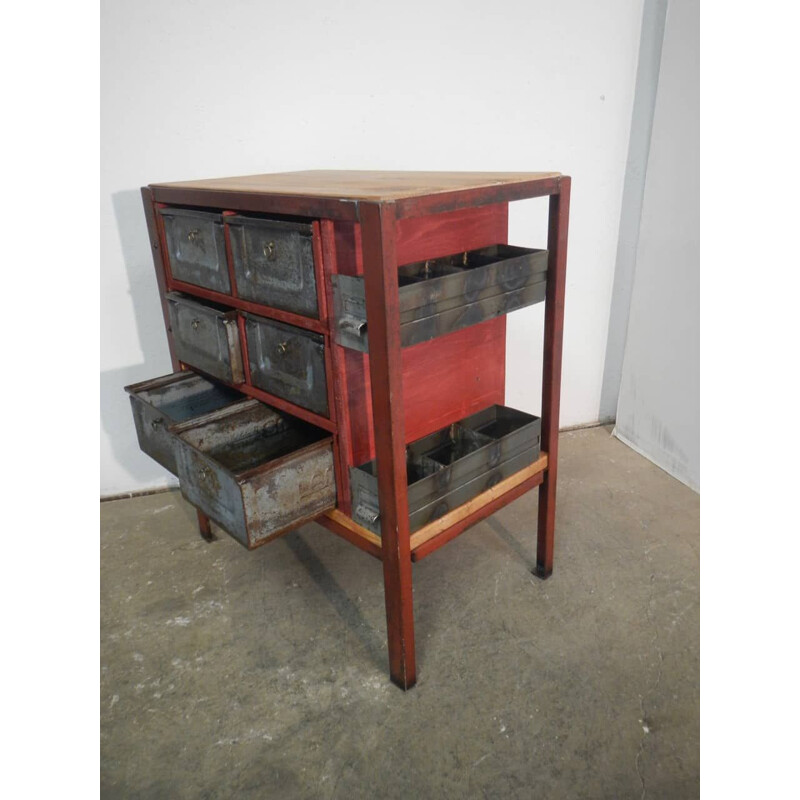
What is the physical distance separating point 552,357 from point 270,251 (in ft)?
2.86

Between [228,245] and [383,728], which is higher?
[228,245]

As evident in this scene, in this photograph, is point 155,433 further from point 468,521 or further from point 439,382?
point 468,521

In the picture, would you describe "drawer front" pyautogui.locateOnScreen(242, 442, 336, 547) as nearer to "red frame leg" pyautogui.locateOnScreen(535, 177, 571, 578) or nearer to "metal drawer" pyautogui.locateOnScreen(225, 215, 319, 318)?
"metal drawer" pyautogui.locateOnScreen(225, 215, 319, 318)

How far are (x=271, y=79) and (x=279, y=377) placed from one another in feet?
4.23

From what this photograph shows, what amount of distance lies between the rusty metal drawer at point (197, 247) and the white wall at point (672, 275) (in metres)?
1.91

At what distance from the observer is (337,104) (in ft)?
8.52

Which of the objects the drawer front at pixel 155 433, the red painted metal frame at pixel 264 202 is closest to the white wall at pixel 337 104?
the red painted metal frame at pixel 264 202

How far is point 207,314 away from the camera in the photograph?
2045mm

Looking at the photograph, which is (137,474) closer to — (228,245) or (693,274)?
(228,245)

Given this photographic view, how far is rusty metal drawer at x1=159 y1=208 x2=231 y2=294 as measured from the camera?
6.38 feet

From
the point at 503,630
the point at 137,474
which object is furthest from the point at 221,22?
the point at 503,630

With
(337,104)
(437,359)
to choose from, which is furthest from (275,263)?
(337,104)

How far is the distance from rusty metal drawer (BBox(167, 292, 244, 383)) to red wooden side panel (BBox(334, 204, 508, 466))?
479 mm

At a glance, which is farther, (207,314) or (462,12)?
(462,12)
